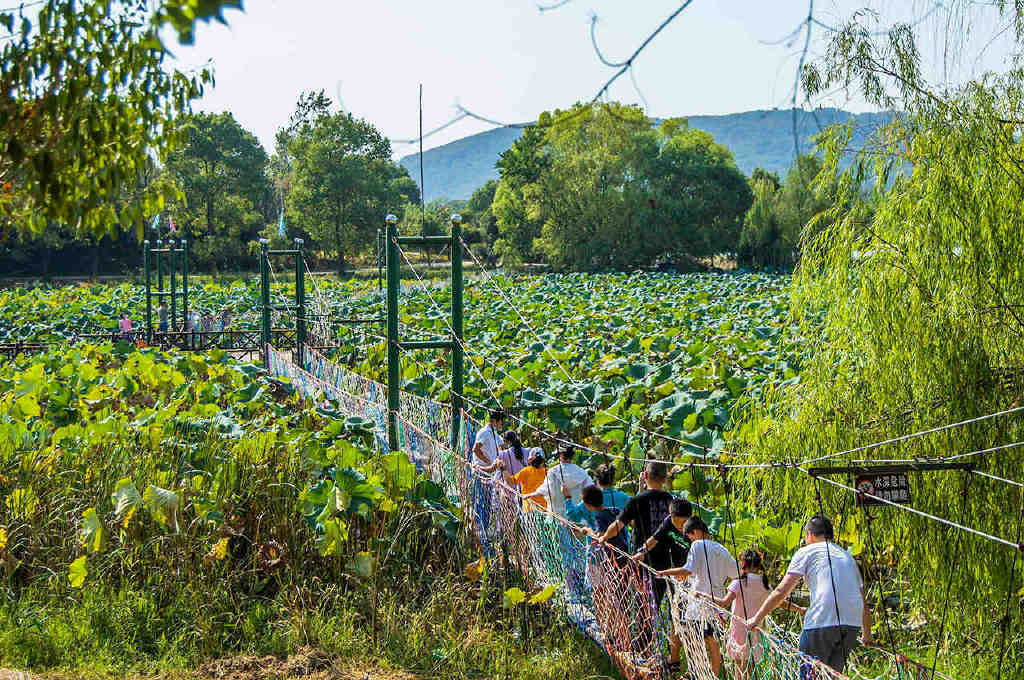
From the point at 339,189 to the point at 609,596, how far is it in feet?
197

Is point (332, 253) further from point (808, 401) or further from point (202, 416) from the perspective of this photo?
point (808, 401)

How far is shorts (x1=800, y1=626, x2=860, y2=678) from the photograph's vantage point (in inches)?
205

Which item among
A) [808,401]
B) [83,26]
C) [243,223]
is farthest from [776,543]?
[243,223]

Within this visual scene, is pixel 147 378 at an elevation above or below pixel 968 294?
below

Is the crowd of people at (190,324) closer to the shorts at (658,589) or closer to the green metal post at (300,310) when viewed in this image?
the green metal post at (300,310)

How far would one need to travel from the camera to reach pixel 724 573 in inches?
227

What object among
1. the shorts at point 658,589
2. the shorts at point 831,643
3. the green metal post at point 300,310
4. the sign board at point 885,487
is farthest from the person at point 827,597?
the green metal post at point 300,310

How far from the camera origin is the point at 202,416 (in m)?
10.9

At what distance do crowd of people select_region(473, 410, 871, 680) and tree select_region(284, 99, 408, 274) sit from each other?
58710 mm

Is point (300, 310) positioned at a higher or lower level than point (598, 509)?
higher

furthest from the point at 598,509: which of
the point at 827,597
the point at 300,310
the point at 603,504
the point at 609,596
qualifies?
the point at 300,310

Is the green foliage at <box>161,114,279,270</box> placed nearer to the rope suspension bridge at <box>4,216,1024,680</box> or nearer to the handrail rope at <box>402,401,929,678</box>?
the rope suspension bridge at <box>4,216,1024,680</box>

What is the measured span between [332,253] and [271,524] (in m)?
60.1

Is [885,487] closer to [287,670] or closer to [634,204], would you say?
[287,670]
